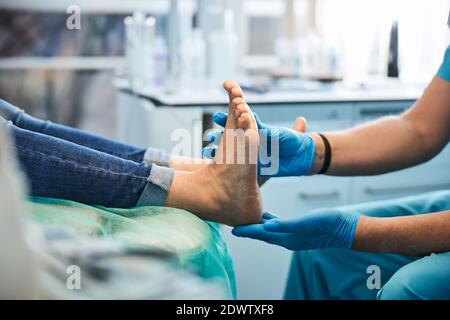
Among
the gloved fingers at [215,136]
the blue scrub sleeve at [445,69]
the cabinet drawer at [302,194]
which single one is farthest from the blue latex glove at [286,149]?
the cabinet drawer at [302,194]

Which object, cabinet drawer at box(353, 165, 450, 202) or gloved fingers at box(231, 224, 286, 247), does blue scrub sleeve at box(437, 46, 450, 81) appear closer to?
gloved fingers at box(231, 224, 286, 247)

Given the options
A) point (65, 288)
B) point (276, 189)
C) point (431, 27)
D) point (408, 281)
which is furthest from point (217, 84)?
point (65, 288)

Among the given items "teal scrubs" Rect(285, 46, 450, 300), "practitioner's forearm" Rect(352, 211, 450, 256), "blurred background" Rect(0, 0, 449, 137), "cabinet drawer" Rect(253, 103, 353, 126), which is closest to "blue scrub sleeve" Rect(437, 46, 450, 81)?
"teal scrubs" Rect(285, 46, 450, 300)

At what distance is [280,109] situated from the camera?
1737mm

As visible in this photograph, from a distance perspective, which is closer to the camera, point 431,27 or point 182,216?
point 182,216

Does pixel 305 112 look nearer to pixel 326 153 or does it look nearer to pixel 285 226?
pixel 326 153

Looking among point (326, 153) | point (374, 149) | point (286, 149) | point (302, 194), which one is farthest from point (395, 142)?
point (302, 194)

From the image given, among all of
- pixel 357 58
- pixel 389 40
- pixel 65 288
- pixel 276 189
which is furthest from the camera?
pixel 357 58

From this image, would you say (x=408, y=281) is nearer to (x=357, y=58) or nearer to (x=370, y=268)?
(x=370, y=268)

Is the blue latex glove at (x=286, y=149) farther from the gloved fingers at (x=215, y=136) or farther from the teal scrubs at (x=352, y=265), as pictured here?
the teal scrubs at (x=352, y=265)

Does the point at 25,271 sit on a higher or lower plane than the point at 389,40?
lower

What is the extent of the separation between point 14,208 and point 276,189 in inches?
52.0

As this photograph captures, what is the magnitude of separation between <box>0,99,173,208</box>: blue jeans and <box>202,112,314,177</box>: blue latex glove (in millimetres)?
158

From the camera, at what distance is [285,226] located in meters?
0.96
